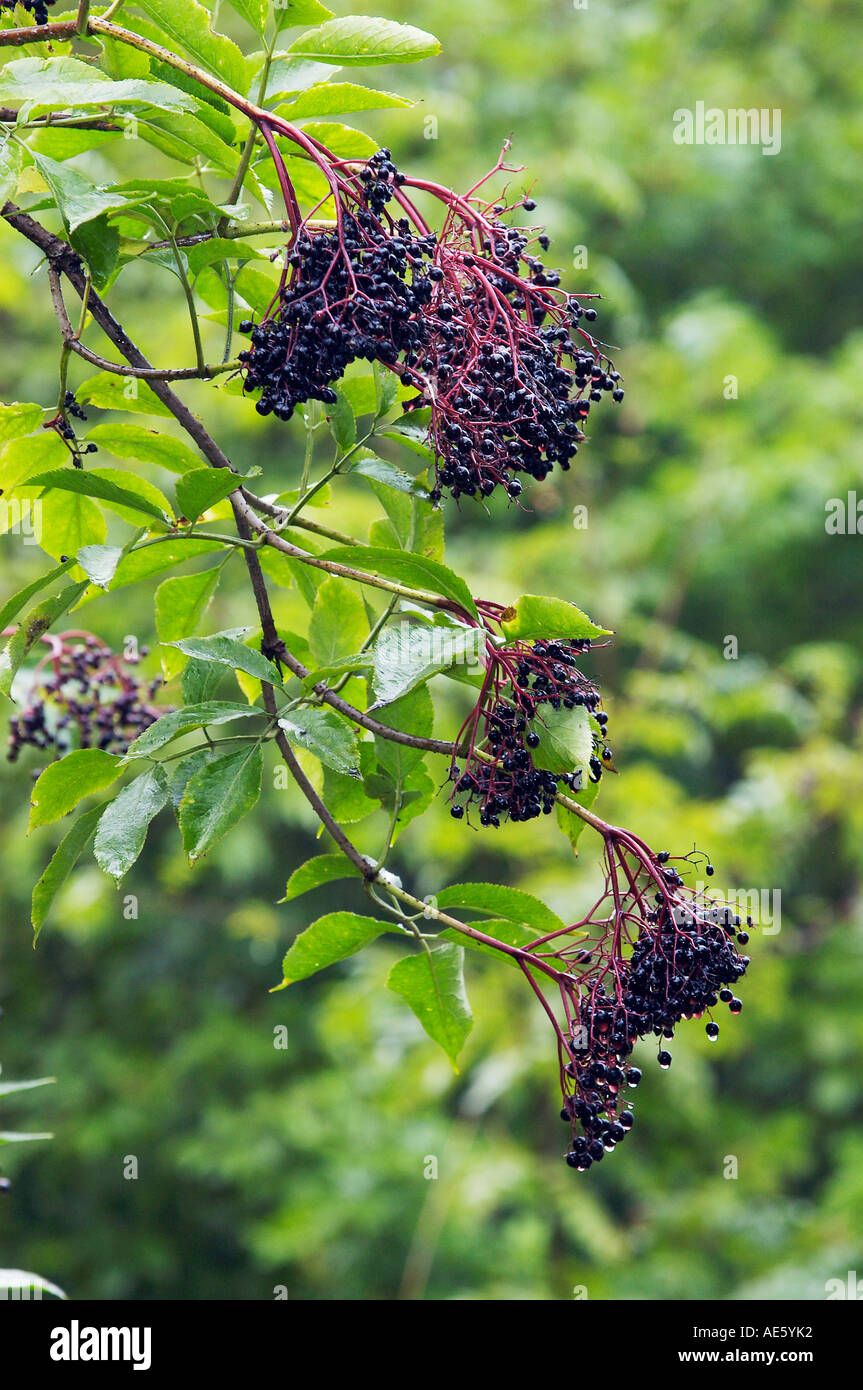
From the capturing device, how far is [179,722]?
0.85 m

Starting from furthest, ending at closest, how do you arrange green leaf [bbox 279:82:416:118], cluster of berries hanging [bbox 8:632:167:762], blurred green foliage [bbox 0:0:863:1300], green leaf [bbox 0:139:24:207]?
blurred green foliage [bbox 0:0:863:1300] → cluster of berries hanging [bbox 8:632:167:762] → green leaf [bbox 279:82:416:118] → green leaf [bbox 0:139:24:207]

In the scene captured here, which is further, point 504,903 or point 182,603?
point 182,603

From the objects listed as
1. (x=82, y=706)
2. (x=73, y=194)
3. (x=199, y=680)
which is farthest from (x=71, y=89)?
(x=82, y=706)

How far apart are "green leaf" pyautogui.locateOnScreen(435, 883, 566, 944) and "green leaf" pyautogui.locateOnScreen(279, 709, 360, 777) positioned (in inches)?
4.8

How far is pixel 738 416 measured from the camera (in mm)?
4281

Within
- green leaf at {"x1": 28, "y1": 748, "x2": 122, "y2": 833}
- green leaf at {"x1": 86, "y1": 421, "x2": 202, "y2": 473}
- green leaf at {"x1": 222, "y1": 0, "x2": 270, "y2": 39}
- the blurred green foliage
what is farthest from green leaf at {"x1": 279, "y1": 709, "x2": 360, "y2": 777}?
the blurred green foliage

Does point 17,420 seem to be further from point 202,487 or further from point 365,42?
point 365,42

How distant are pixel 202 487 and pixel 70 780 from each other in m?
0.23

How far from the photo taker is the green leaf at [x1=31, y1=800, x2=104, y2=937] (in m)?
0.88

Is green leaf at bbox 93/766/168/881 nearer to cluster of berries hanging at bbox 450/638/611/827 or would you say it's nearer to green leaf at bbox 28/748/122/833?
green leaf at bbox 28/748/122/833

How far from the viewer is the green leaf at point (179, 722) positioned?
84 cm

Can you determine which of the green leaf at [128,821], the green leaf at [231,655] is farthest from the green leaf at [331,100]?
the green leaf at [128,821]

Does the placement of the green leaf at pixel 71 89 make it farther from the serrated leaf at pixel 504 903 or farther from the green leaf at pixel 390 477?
the serrated leaf at pixel 504 903

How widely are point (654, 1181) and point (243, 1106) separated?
1.41m
